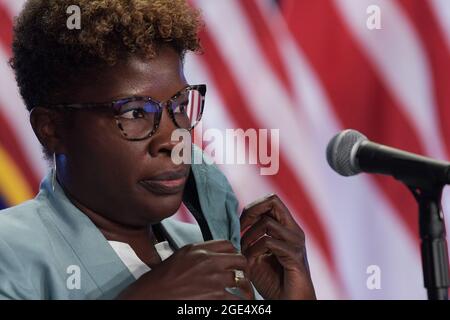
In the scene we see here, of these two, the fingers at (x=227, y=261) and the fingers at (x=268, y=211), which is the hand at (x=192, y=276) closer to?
the fingers at (x=227, y=261)

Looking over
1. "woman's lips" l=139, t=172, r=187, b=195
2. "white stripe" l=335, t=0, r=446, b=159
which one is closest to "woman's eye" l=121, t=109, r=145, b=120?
"woman's lips" l=139, t=172, r=187, b=195

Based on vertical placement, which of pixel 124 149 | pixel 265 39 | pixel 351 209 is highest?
pixel 265 39

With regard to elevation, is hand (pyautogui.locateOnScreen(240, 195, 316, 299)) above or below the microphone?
below

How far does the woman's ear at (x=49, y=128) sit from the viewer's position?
1277 mm

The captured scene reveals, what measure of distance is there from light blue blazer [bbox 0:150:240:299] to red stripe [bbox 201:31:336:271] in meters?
0.79

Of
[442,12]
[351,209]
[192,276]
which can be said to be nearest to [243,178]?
[351,209]

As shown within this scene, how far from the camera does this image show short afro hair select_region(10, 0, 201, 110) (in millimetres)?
1221

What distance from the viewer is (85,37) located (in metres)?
1.21

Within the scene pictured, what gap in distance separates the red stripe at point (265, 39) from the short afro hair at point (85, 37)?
0.69 metres

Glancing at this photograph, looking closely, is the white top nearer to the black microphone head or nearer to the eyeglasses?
the eyeglasses

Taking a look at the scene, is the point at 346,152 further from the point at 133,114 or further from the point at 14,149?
the point at 14,149

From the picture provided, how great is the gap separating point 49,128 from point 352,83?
3.27ft
